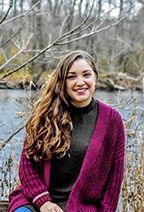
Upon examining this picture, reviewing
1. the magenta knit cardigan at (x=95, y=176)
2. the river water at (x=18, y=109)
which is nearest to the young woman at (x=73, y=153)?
the magenta knit cardigan at (x=95, y=176)

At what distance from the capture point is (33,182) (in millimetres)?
1658

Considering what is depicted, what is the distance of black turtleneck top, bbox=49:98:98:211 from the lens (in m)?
1.67

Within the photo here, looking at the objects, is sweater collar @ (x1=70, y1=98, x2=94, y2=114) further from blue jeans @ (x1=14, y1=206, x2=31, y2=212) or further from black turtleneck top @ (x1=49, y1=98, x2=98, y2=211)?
blue jeans @ (x1=14, y1=206, x2=31, y2=212)

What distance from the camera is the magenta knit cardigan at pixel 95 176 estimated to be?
1.62 metres

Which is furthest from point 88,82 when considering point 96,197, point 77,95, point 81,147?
point 96,197

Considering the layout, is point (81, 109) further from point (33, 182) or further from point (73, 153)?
point (33, 182)

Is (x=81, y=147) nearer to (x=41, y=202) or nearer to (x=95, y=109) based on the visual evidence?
(x=95, y=109)

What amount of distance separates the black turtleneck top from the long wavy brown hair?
5cm

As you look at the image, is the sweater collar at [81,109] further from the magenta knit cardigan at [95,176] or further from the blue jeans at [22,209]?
the blue jeans at [22,209]

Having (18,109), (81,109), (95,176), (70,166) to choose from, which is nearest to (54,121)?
(81,109)

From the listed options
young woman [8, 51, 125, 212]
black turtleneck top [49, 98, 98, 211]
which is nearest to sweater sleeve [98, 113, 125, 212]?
young woman [8, 51, 125, 212]

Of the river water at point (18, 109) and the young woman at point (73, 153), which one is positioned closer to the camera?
the young woman at point (73, 153)

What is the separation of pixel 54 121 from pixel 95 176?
418 mm

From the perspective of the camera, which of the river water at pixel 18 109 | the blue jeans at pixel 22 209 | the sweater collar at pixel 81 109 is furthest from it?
the river water at pixel 18 109
